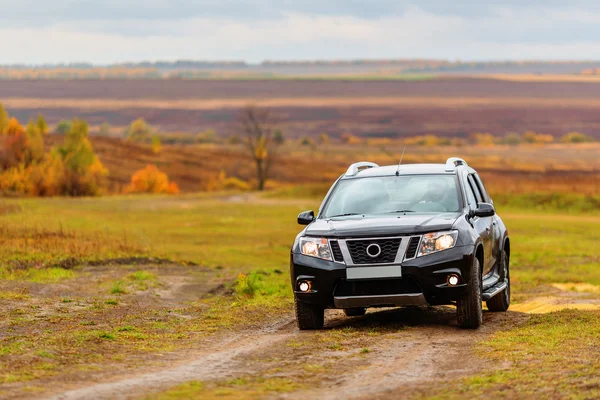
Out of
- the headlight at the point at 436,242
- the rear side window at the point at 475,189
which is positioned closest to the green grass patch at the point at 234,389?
the headlight at the point at 436,242

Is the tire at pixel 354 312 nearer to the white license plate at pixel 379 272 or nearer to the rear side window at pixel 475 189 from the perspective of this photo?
the rear side window at pixel 475 189

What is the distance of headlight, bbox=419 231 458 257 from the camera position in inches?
475

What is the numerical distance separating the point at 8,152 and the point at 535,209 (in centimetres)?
4737

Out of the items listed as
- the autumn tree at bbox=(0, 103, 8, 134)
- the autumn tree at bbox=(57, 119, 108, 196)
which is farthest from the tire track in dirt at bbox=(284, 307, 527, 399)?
the autumn tree at bbox=(0, 103, 8, 134)

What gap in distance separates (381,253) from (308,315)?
1351 millimetres

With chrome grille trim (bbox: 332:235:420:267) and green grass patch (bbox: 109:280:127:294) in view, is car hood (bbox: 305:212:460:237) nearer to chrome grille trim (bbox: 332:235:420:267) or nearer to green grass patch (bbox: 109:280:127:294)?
chrome grille trim (bbox: 332:235:420:267)

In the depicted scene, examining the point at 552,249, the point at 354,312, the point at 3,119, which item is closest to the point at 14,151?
the point at 3,119

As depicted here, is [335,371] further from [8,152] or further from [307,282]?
[8,152]

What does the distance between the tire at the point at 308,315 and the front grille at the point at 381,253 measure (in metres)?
1.00

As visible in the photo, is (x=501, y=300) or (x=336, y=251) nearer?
(x=336, y=251)

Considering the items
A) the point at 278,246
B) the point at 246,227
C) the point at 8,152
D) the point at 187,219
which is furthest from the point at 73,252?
the point at 8,152

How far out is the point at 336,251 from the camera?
1215 cm

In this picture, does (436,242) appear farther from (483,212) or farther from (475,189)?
(475,189)

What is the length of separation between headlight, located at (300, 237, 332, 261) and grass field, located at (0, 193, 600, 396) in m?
1.56
